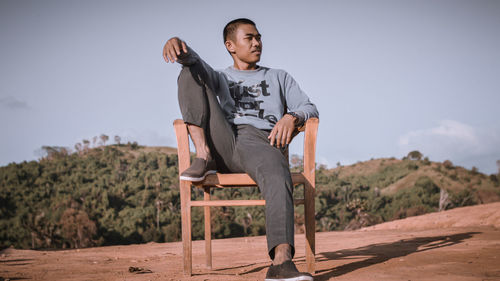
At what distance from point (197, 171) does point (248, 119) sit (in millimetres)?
563

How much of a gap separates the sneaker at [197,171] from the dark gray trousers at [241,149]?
154 mm

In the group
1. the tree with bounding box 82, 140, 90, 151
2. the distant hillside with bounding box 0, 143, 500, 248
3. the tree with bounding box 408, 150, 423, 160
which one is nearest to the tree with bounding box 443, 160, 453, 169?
the distant hillside with bounding box 0, 143, 500, 248

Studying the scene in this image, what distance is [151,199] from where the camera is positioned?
3094 centimetres

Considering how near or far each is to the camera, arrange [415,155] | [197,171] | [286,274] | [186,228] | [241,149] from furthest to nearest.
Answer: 1. [415,155]
2. [186,228]
3. [241,149]
4. [197,171]
5. [286,274]

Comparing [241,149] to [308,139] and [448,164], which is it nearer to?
[308,139]

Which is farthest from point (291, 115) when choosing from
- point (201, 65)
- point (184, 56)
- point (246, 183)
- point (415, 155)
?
point (415, 155)

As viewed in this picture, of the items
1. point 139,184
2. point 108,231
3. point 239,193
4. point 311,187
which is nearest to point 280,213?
point 311,187

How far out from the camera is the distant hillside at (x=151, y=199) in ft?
81.5

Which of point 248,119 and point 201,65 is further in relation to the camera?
point 248,119

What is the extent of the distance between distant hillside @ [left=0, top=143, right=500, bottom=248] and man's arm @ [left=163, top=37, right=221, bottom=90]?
753 inches

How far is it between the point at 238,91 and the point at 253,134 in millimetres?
384

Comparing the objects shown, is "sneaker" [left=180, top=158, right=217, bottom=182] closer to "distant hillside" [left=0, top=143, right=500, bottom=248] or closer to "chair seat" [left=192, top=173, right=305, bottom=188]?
"chair seat" [left=192, top=173, right=305, bottom=188]

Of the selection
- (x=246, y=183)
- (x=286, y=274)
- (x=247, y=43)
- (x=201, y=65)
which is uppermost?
(x=247, y=43)

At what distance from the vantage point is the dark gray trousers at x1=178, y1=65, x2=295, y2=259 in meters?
2.17
